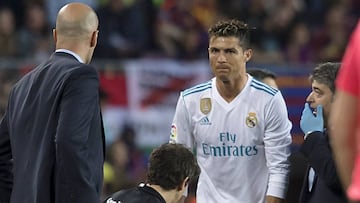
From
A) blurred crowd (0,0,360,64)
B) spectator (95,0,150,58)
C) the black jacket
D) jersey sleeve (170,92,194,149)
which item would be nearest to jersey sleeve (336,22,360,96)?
the black jacket

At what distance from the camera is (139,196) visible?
544cm

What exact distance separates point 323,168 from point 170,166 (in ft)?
2.65

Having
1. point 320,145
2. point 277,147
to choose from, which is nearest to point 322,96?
point 320,145

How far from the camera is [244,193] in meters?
6.49

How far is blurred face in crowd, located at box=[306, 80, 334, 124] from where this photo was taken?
591 centimetres

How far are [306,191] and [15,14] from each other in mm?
7503

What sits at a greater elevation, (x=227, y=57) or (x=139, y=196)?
(x=227, y=57)

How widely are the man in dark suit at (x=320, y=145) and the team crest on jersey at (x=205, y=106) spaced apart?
722 mm

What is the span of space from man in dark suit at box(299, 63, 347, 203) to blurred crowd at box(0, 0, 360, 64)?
6.39m

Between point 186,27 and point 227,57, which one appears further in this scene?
point 186,27

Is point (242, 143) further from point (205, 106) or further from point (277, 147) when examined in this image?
point (205, 106)

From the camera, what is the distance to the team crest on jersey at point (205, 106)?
21.7 ft

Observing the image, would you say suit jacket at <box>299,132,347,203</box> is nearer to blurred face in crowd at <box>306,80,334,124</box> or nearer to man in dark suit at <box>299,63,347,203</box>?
man in dark suit at <box>299,63,347,203</box>

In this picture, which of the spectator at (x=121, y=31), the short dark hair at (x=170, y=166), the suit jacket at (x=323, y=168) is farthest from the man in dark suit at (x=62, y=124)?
the spectator at (x=121, y=31)
